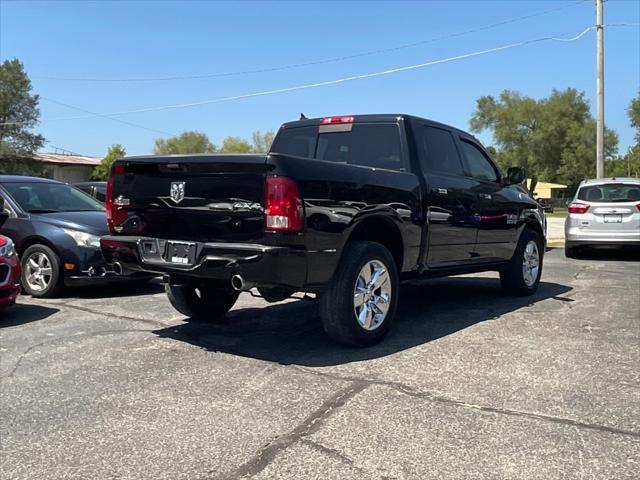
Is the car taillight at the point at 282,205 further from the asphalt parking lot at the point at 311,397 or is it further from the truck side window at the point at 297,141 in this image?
the truck side window at the point at 297,141

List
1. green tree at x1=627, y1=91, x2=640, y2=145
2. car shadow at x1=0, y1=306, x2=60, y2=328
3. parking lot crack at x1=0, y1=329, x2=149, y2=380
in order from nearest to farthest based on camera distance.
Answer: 1. parking lot crack at x1=0, y1=329, x2=149, y2=380
2. car shadow at x1=0, y1=306, x2=60, y2=328
3. green tree at x1=627, y1=91, x2=640, y2=145

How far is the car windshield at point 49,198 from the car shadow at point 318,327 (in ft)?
10.0

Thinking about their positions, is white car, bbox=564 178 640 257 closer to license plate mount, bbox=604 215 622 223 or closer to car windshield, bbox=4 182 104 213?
license plate mount, bbox=604 215 622 223

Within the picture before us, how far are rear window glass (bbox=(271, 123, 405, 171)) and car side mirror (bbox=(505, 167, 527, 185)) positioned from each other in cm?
225

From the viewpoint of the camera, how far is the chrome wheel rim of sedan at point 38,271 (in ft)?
23.5

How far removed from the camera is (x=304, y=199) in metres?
4.27

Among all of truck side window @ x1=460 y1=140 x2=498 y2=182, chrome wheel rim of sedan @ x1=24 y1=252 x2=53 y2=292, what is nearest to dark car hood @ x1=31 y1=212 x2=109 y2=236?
chrome wheel rim of sedan @ x1=24 y1=252 x2=53 y2=292

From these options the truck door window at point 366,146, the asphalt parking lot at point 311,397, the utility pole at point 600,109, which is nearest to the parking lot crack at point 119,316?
the asphalt parking lot at point 311,397

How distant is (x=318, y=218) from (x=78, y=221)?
4.24m

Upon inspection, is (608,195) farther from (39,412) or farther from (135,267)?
(39,412)

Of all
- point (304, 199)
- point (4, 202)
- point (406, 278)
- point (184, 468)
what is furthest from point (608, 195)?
point (184, 468)

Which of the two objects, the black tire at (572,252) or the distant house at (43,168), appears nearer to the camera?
the black tire at (572,252)

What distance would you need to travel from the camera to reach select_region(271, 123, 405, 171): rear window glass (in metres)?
5.73

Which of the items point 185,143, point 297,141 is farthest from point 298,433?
point 185,143
